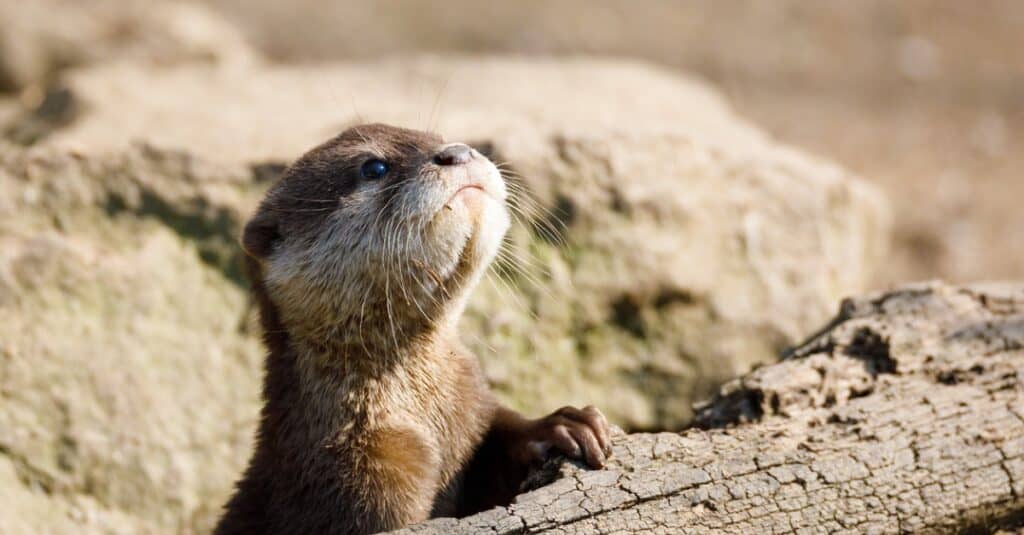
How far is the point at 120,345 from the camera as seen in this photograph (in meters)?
4.41

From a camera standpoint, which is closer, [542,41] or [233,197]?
[233,197]

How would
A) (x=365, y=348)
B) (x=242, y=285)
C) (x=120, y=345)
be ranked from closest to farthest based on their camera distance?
(x=365, y=348) → (x=120, y=345) → (x=242, y=285)

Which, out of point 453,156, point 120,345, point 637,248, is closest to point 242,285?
point 120,345

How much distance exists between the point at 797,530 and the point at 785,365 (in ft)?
2.38

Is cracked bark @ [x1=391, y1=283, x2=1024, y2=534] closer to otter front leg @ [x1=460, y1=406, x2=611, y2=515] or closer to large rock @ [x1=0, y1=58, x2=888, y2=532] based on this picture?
otter front leg @ [x1=460, y1=406, x2=611, y2=515]

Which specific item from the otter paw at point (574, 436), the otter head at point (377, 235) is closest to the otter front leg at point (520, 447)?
the otter paw at point (574, 436)

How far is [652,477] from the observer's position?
3.06 meters

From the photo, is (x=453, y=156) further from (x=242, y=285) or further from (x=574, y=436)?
(x=242, y=285)

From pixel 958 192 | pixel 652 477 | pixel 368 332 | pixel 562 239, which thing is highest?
pixel 958 192

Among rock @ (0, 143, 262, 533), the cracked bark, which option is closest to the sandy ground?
the cracked bark

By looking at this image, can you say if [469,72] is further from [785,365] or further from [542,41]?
[785,365]

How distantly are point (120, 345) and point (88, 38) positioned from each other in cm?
495

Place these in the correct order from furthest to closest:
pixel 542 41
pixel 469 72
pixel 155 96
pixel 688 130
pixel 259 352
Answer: pixel 542 41 → pixel 469 72 → pixel 155 96 → pixel 688 130 → pixel 259 352

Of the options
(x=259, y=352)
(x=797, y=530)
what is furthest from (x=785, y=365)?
(x=259, y=352)
